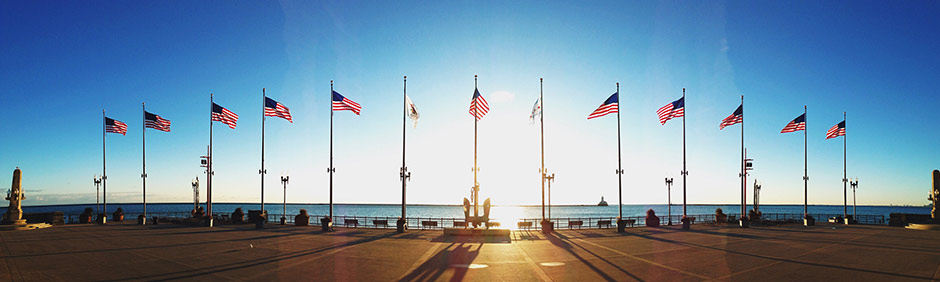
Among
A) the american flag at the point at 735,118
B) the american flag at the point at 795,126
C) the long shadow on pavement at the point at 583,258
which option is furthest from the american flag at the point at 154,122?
the american flag at the point at 795,126

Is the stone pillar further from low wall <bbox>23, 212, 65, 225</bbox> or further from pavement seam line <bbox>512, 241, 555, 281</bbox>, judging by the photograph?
low wall <bbox>23, 212, 65, 225</bbox>

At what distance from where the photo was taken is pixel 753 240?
26391 millimetres

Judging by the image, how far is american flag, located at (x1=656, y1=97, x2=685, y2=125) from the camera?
109ft

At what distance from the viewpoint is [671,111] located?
3316 centimetres

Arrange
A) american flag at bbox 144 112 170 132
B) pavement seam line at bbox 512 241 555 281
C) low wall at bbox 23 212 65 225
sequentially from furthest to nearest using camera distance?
low wall at bbox 23 212 65 225 → american flag at bbox 144 112 170 132 → pavement seam line at bbox 512 241 555 281

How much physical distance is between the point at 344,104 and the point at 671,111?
22017 mm

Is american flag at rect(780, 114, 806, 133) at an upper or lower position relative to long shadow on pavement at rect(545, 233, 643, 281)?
upper

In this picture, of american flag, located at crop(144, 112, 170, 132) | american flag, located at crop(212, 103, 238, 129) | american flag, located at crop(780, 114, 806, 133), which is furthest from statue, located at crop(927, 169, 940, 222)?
american flag, located at crop(144, 112, 170, 132)

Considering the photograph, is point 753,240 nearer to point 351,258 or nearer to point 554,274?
point 554,274

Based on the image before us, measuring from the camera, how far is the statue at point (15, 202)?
36812 mm

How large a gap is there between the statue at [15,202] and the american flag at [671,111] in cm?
4732

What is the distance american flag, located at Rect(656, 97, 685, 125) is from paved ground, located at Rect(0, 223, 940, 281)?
9.49 m

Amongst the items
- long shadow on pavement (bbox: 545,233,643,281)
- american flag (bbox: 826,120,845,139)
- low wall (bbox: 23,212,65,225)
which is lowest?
low wall (bbox: 23,212,65,225)

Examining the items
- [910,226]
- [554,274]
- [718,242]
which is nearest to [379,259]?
[554,274]
